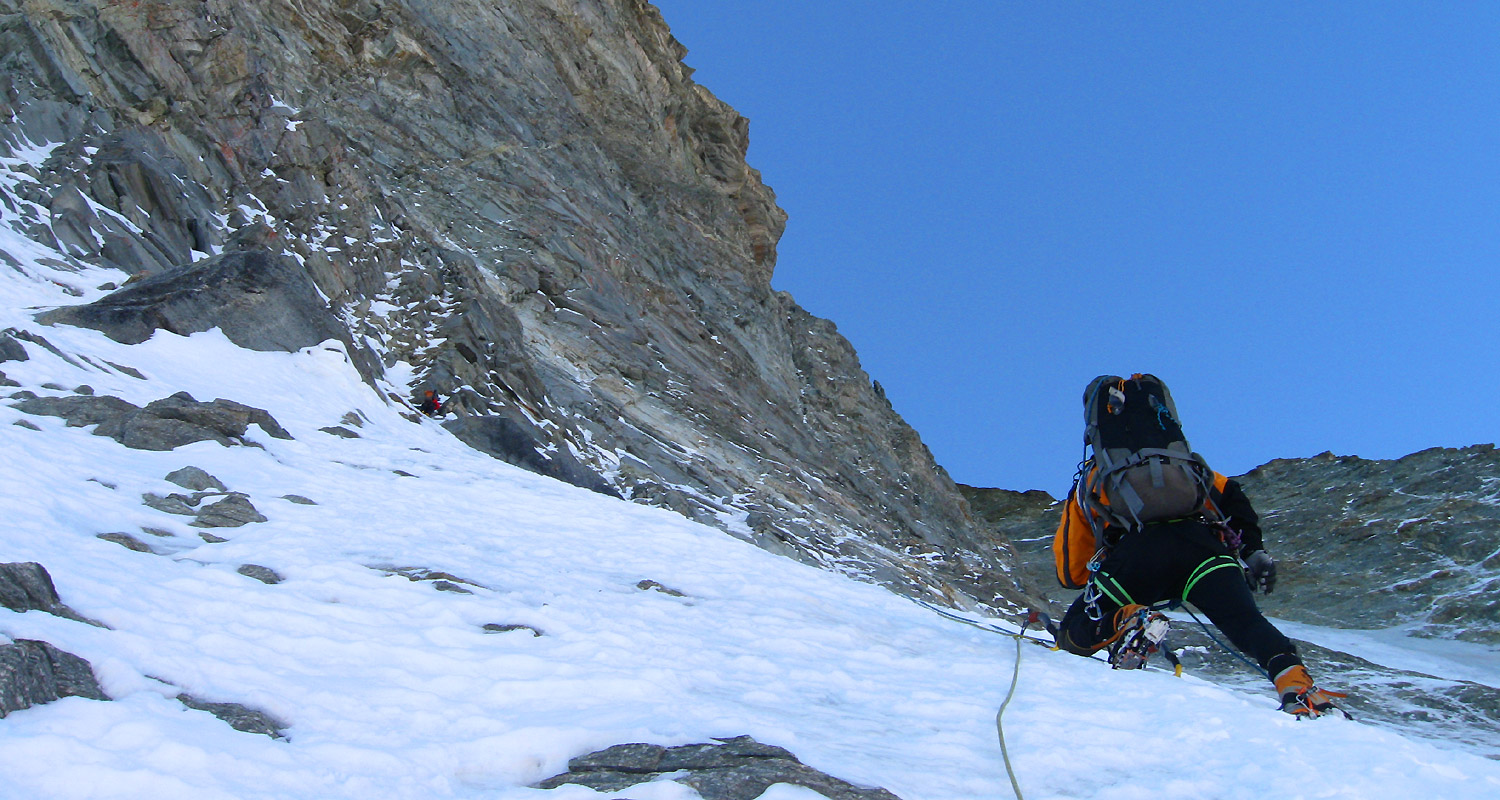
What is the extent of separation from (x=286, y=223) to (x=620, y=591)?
12816 mm

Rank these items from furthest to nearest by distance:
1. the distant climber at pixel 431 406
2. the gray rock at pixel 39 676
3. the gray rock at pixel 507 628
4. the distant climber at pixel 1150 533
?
the distant climber at pixel 431 406 → the distant climber at pixel 1150 533 → the gray rock at pixel 507 628 → the gray rock at pixel 39 676

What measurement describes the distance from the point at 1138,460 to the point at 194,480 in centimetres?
594

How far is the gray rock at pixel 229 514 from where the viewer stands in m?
6.26

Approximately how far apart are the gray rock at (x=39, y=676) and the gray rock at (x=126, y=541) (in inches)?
83.4

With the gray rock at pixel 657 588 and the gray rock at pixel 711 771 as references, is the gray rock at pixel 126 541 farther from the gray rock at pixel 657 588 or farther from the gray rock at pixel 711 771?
the gray rock at pixel 711 771

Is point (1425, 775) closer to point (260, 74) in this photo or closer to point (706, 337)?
point (260, 74)

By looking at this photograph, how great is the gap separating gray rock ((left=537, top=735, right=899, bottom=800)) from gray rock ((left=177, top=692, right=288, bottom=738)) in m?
0.94

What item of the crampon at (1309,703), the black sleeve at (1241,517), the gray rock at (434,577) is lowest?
the gray rock at (434,577)

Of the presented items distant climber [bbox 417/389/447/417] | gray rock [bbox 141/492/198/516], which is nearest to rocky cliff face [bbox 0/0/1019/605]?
distant climber [bbox 417/389/447/417]

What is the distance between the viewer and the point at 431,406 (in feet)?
48.2

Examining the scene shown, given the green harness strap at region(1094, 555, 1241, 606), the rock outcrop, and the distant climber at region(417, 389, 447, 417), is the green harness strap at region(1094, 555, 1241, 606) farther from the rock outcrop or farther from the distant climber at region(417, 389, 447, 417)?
the rock outcrop

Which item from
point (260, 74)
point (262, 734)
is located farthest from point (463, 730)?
point (260, 74)

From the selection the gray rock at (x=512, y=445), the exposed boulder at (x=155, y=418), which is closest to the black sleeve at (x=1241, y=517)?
the exposed boulder at (x=155, y=418)

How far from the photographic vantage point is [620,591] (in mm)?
6598
